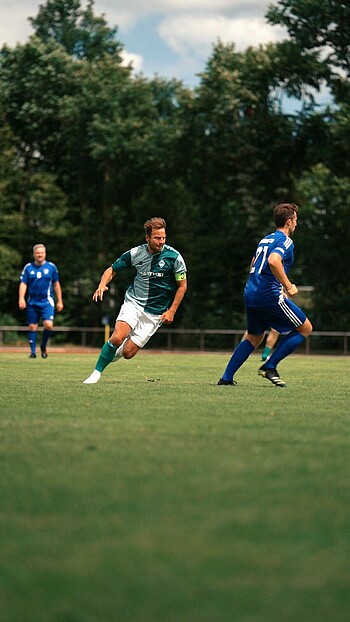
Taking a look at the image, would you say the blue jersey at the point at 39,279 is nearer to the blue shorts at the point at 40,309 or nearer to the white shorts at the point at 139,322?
the blue shorts at the point at 40,309

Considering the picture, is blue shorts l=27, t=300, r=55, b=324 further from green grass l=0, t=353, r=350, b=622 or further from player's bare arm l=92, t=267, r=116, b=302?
green grass l=0, t=353, r=350, b=622

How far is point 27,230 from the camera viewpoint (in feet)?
167

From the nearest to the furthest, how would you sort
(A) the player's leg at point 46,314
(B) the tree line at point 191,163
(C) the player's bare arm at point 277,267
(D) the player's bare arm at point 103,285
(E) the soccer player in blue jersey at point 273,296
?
(C) the player's bare arm at point 277,267 → (D) the player's bare arm at point 103,285 → (E) the soccer player in blue jersey at point 273,296 → (A) the player's leg at point 46,314 → (B) the tree line at point 191,163

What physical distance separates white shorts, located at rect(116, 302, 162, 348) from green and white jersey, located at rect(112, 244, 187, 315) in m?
0.06

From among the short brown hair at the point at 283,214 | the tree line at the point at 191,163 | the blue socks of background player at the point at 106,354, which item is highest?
the tree line at the point at 191,163

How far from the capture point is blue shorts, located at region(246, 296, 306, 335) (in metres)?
13.2

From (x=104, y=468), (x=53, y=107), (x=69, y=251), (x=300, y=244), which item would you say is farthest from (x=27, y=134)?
(x=104, y=468)

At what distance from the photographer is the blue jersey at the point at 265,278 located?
13.0 metres

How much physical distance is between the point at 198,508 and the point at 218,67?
4043cm

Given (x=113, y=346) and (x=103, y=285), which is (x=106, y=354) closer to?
(x=113, y=346)

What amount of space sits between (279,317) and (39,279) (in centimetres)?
1204

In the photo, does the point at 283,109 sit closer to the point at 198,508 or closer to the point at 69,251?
the point at 69,251

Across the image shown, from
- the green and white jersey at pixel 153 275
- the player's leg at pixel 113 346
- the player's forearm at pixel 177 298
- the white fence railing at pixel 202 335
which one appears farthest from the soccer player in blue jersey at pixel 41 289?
the white fence railing at pixel 202 335

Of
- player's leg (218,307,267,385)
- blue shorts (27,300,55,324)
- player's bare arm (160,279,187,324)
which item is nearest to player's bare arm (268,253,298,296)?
player's leg (218,307,267,385)
